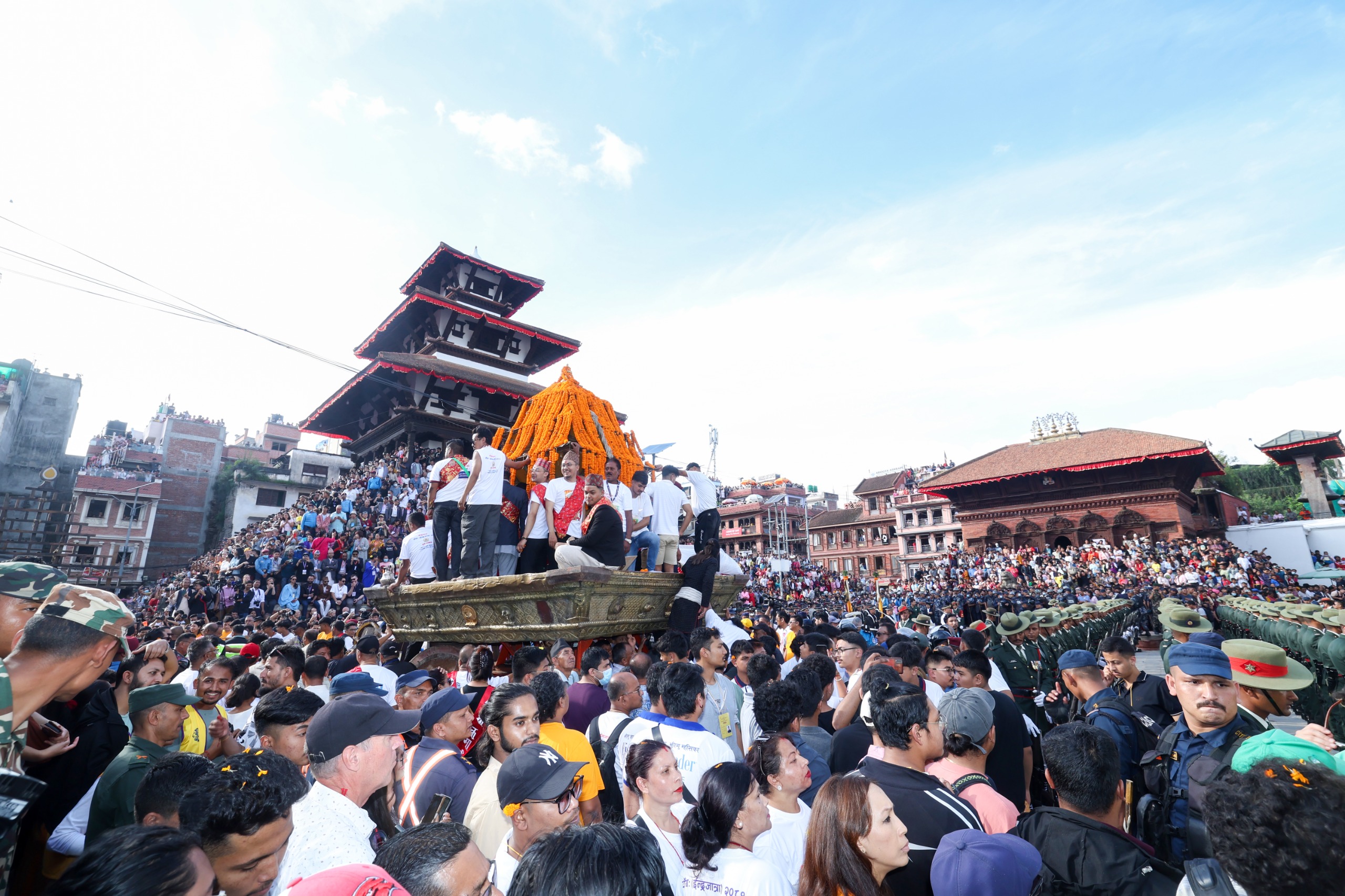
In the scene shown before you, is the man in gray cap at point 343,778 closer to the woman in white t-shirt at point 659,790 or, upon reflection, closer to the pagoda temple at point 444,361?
the woman in white t-shirt at point 659,790

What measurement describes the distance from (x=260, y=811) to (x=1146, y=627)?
918 inches

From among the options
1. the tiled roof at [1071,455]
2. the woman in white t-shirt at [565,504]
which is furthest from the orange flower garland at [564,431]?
the tiled roof at [1071,455]

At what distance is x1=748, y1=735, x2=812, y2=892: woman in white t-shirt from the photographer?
262 centimetres

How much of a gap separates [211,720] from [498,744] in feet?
8.47

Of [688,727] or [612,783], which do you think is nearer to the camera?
[688,727]

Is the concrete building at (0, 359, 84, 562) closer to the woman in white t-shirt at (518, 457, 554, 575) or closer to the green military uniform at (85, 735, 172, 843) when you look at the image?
the woman in white t-shirt at (518, 457, 554, 575)

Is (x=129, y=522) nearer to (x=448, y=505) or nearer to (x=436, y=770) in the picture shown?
(x=448, y=505)

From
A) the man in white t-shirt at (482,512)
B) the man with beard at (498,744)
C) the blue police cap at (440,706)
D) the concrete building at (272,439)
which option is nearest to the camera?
the man with beard at (498,744)

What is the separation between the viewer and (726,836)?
224cm

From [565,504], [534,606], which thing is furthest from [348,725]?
[565,504]

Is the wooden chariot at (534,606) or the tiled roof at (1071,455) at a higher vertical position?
the tiled roof at (1071,455)

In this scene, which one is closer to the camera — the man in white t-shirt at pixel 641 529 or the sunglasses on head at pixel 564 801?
the sunglasses on head at pixel 564 801

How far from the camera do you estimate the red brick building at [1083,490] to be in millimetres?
32469

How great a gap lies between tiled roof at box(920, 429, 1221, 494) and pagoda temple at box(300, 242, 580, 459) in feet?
86.6
